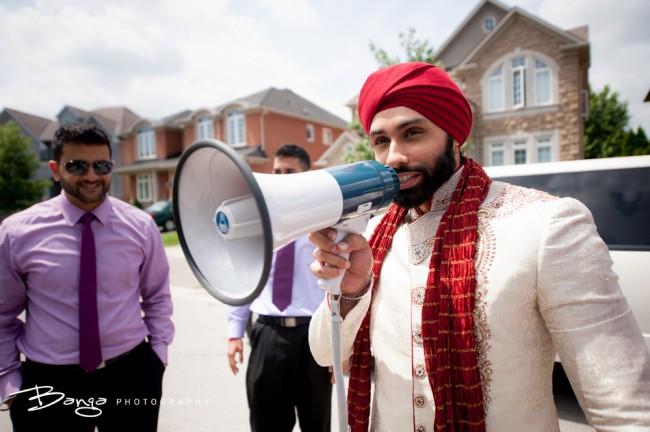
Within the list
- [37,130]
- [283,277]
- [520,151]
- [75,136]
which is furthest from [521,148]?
[37,130]

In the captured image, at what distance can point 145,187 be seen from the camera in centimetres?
2691

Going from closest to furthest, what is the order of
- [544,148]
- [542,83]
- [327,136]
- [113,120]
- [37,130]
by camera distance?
[542,83] → [544,148] → [327,136] → [113,120] → [37,130]

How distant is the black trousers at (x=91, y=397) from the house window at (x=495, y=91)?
1536 cm

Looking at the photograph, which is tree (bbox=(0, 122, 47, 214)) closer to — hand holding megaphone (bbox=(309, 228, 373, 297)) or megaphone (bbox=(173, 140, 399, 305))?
megaphone (bbox=(173, 140, 399, 305))

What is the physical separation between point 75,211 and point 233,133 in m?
23.2

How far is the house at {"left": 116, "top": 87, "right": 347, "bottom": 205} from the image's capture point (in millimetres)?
23344

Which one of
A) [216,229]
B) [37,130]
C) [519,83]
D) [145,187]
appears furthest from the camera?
[37,130]

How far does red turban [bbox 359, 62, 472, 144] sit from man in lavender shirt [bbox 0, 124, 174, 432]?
1766mm

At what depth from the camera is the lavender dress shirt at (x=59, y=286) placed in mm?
1972

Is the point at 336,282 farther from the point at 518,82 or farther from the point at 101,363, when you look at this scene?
the point at 518,82

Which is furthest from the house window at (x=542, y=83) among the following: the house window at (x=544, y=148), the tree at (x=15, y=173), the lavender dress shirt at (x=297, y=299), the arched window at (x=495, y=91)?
the tree at (x=15, y=173)

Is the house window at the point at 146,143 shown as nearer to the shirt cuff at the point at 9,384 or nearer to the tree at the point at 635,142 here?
the shirt cuff at the point at 9,384

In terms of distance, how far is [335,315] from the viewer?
1158 millimetres

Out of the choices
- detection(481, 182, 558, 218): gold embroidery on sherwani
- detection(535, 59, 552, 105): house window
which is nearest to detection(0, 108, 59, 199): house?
detection(535, 59, 552, 105): house window
